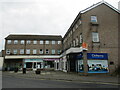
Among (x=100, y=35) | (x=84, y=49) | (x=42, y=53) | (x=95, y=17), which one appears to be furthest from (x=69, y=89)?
(x=42, y=53)

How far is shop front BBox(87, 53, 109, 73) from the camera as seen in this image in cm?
1894

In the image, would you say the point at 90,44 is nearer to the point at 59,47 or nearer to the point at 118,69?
the point at 118,69

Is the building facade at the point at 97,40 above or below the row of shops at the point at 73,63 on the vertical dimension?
above

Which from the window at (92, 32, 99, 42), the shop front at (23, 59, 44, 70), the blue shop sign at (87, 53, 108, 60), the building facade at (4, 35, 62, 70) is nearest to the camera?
the blue shop sign at (87, 53, 108, 60)

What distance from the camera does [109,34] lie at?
20172mm

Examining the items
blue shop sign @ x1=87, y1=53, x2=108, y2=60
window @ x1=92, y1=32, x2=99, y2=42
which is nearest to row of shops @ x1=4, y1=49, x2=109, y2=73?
blue shop sign @ x1=87, y1=53, x2=108, y2=60

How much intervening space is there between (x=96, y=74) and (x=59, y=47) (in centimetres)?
2244

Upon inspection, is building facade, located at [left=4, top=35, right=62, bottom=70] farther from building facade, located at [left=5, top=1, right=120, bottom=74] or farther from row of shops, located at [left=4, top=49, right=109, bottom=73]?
building facade, located at [left=5, top=1, right=120, bottom=74]

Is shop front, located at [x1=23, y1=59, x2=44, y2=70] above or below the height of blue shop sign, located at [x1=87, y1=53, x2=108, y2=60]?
below

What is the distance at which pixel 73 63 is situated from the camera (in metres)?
24.4

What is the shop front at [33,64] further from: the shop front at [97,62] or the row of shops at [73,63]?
the shop front at [97,62]

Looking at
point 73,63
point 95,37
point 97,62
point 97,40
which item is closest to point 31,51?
point 73,63

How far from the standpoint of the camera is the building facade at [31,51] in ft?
123

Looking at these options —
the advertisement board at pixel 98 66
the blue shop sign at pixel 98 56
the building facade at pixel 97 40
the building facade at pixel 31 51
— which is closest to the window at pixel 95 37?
the building facade at pixel 97 40
